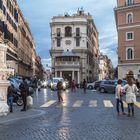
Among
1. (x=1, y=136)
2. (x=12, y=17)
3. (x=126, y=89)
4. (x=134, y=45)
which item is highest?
(x=12, y=17)

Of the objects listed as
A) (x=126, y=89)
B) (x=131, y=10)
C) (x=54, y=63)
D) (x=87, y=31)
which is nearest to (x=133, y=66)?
(x=131, y=10)

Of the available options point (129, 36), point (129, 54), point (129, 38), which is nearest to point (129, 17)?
point (129, 36)

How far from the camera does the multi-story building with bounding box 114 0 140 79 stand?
7544 cm

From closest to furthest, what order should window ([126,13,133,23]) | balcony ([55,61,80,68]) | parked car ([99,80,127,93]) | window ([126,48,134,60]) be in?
parked car ([99,80,127,93])
window ([126,48,134,60])
window ([126,13,133,23])
balcony ([55,61,80,68])

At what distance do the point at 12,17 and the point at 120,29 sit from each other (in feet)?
62.5

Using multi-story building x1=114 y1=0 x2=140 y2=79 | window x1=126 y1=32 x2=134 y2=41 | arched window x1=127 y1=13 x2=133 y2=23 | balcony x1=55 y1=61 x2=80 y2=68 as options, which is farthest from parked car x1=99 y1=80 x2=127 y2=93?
balcony x1=55 y1=61 x2=80 y2=68

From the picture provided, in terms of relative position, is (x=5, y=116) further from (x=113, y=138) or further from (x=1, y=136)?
(x=113, y=138)

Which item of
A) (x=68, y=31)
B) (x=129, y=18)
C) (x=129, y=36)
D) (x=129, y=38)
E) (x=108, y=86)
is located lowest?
(x=108, y=86)

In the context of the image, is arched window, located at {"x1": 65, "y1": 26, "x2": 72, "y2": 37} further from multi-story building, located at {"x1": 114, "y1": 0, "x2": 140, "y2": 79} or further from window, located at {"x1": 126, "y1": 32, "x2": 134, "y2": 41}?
window, located at {"x1": 126, "y1": 32, "x2": 134, "y2": 41}

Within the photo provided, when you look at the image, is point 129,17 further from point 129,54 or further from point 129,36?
point 129,54

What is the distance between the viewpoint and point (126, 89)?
2009cm

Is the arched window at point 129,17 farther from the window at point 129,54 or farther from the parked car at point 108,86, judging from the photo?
the parked car at point 108,86

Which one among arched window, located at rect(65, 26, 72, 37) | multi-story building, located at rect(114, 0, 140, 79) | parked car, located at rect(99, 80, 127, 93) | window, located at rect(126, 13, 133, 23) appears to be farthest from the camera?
arched window, located at rect(65, 26, 72, 37)

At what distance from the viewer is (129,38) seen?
76.2 meters
